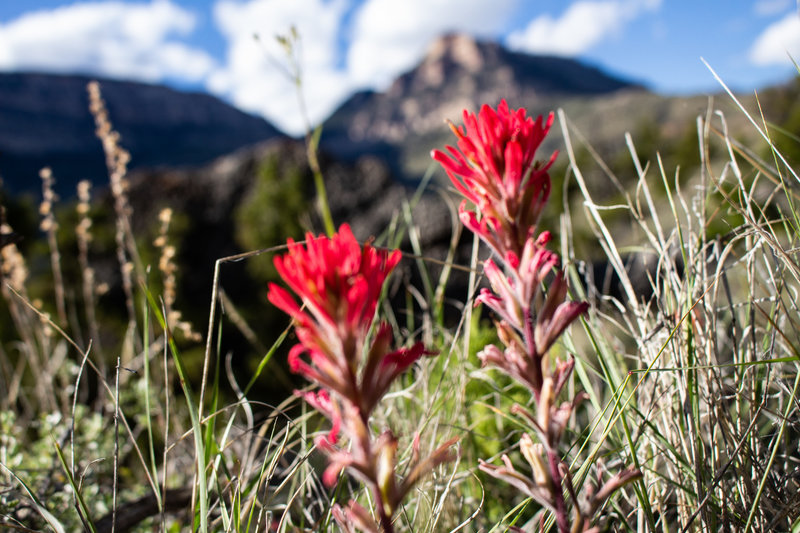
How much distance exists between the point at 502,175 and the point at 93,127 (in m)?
110

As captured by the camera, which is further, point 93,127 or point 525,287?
point 93,127

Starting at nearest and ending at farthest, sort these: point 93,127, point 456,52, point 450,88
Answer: point 93,127
point 450,88
point 456,52

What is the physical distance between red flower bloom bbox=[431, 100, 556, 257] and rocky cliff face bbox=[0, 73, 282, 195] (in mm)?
75304

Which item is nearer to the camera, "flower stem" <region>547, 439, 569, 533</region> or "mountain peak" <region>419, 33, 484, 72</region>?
"flower stem" <region>547, 439, 569, 533</region>

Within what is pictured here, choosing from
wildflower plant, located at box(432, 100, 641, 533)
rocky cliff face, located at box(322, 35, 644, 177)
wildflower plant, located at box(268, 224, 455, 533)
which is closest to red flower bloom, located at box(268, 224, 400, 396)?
wildflower plant, located at box(268, 224, 455, 533)

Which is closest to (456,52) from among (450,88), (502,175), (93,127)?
(450,88)

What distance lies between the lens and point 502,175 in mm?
700

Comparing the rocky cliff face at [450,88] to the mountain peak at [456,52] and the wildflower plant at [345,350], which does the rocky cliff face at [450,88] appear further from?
the wildflower plant at [345,350]

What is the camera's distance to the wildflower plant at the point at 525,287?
0.61 metres

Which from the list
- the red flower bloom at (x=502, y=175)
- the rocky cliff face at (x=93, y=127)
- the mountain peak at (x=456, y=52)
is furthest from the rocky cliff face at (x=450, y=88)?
the red flower bloom at (x=502, y=175)

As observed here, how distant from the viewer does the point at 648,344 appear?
4.13 ft

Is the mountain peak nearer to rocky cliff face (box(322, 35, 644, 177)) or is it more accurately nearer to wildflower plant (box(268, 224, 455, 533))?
rocky cliff face (box(322, 35, 644, 177))

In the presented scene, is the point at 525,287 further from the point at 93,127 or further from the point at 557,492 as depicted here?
the point at 93,127

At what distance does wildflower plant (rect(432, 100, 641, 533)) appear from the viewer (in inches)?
24.2
